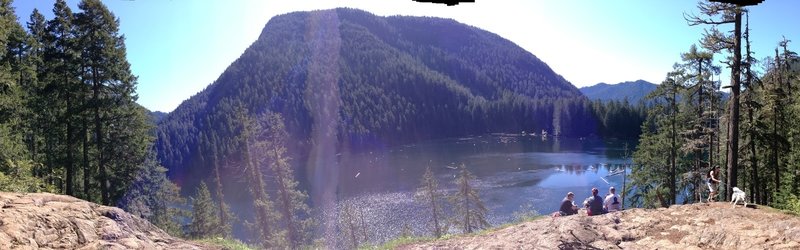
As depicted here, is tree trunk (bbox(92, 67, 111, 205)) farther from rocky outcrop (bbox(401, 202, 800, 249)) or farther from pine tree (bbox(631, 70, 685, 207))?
pine tree (bbox(631, 70, 685, 207))

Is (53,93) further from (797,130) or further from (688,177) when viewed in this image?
(797,130)

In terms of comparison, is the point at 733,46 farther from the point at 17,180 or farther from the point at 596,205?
the point at 17,180

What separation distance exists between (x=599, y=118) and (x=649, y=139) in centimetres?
12479

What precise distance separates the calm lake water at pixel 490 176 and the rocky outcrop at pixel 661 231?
4148 cm

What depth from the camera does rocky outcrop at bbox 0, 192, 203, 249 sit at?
402 inches

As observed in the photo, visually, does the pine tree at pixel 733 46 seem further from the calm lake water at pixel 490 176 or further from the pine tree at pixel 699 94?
the calm lake water at pixel 490 176

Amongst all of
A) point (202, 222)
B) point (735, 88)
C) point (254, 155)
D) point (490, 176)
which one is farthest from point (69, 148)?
point (490, 176)

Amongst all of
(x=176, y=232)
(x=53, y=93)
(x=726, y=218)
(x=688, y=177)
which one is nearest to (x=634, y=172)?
(x=688, y=177)

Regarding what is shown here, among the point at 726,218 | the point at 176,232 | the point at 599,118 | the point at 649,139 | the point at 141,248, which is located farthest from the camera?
the point at 599,118

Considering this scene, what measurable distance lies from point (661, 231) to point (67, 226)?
16.9 m

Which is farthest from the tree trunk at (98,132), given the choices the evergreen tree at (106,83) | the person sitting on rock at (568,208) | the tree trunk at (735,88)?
the tree trunk at (735,88)

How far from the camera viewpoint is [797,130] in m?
26.6

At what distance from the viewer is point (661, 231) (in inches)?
578

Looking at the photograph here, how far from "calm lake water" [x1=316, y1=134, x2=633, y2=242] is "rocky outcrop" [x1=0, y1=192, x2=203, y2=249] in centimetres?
4504
